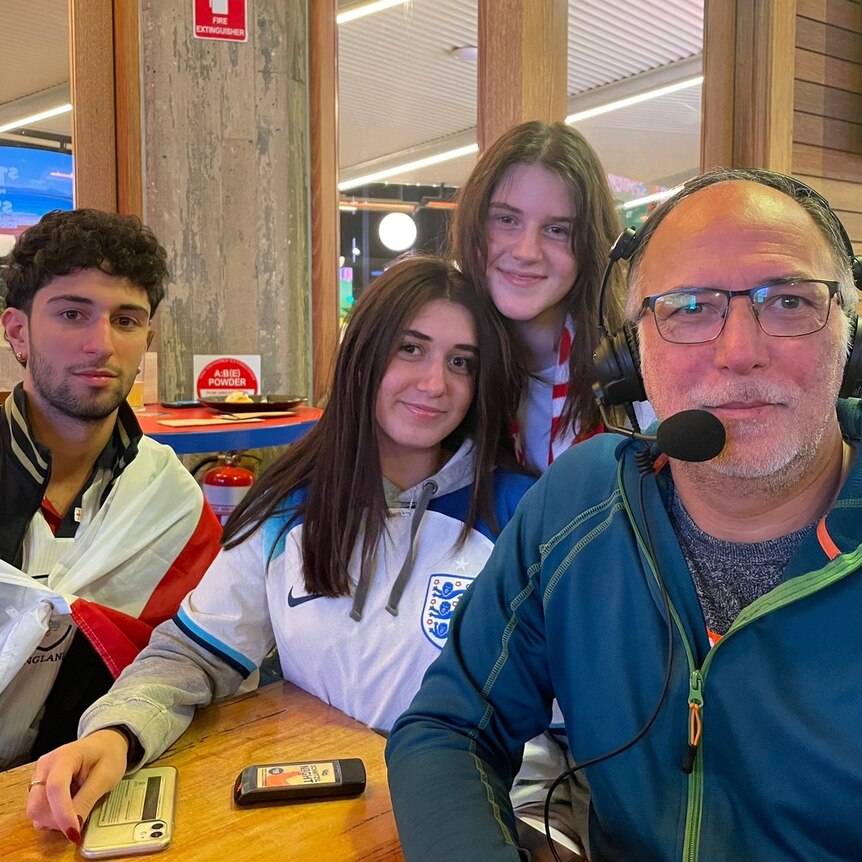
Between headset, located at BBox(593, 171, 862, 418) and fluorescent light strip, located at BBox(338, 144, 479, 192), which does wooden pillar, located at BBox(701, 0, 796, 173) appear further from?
headset, located at BBox(593, 171, 862, 418)

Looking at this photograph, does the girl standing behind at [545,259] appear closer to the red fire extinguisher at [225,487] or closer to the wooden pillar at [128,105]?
the red fire extinguisher at [225,487]

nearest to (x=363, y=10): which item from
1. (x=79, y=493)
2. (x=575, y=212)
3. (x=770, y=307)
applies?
(x=575, y=212)

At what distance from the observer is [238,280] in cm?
323

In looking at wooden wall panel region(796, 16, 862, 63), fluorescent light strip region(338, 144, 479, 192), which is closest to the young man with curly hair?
fluorescent light strip region(338, 144, 479, 192)

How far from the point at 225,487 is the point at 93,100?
1.54 metres

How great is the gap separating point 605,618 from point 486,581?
191 millimetres

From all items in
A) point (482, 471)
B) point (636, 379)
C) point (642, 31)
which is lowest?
point (482, 471)

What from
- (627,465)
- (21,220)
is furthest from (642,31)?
(627,465)

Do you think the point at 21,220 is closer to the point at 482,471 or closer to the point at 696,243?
the point at 482,471

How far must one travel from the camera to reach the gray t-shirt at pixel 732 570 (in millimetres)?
903

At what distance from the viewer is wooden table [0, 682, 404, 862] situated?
870 millimetres

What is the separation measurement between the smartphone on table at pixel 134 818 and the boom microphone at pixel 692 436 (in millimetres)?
661

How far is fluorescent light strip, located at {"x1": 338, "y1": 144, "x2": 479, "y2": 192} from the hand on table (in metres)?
2.80

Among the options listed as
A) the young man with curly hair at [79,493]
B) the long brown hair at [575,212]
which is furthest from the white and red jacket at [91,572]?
the long brown hair at [575,212]
